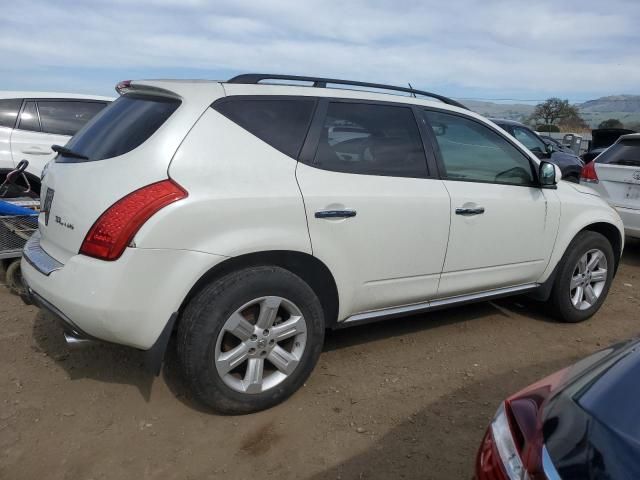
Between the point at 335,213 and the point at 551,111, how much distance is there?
96.2 feet

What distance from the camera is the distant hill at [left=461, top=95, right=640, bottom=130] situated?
22.3m

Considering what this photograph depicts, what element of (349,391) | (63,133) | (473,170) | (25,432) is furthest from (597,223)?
(63,133)

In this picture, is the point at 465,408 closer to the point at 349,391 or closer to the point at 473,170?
the point at 349,391

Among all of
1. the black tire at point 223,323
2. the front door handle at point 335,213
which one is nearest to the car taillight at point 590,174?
the front door handle at point 335,213

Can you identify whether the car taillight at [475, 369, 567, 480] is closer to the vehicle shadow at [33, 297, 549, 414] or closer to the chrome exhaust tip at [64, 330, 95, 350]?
the vehicle shadow at [33, 297, 549, 414]

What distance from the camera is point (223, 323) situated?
264cm

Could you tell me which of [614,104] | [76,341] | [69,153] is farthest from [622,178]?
[614,104]

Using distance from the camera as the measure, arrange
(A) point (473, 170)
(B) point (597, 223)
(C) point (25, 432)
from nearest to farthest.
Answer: (C) point (25, 432) → (A) point (473, 170) → (B) point (597, 223)

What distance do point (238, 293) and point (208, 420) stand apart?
75cm

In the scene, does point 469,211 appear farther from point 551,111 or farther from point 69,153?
point 551,111

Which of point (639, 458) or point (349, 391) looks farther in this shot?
point (349, 391)

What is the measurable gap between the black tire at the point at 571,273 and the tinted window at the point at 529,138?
624cm

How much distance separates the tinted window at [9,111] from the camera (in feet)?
19.4

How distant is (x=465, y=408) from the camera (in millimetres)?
3076
